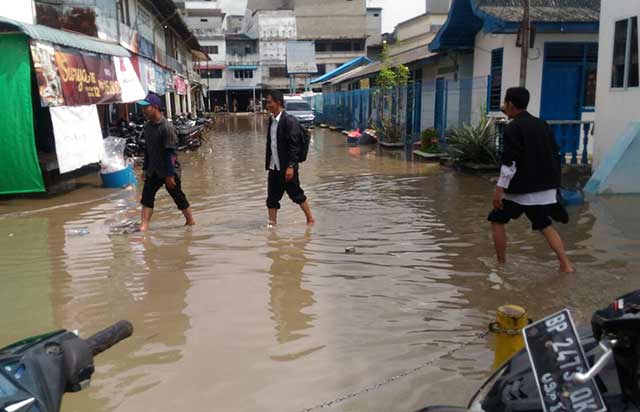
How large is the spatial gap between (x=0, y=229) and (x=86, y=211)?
4.56ft

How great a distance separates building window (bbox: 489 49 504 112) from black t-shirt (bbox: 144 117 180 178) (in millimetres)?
8974

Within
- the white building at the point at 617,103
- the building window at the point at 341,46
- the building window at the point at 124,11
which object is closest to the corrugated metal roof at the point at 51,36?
the building window at the point at 124,11

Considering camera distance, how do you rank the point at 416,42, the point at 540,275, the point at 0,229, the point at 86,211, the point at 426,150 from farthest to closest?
the point at 416,42 → the point at 426,150 → the point at 86,211 → the point at 0,229 → the point at 540,275

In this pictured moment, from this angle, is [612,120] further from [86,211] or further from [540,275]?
[86,211]

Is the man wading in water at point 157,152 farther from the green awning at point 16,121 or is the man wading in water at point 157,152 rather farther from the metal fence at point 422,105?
the metal fence at point 422,105

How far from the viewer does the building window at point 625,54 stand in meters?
9.22

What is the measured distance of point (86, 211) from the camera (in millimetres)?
9008

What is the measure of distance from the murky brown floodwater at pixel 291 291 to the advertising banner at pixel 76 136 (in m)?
1.26

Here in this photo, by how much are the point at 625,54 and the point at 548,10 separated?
Result: 165 inches

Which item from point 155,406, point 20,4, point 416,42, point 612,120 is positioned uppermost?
point 416,42

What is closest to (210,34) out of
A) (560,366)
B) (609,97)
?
(609,97)

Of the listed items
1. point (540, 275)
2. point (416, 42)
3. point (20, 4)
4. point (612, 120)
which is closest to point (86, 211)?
point (20, 4)

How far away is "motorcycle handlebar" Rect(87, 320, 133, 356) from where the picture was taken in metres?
1.60

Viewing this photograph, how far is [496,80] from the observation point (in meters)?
13.7
